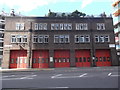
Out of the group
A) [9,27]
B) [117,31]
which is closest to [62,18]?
[9,27]

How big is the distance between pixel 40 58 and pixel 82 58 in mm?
9970

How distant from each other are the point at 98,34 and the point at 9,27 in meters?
21.6

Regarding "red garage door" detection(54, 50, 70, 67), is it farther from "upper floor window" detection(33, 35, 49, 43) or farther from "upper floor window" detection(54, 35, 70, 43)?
"upper floor window" detection(33, 35, 49, 43)

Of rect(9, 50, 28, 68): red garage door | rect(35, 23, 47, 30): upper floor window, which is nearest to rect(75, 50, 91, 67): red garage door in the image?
rect(35, 23, 47, 30): upper floor window

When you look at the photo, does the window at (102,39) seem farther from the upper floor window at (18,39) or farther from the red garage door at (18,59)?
the red garage door at (18,59)

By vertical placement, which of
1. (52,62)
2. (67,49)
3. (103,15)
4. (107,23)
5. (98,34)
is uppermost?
(103,15)

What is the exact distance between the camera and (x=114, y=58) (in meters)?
33.2

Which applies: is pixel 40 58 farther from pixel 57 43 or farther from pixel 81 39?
pixel 81 39

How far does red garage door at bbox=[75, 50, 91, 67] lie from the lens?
33.4 m

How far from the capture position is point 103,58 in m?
33.9

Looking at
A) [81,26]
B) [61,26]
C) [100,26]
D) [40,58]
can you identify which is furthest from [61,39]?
[100,26]

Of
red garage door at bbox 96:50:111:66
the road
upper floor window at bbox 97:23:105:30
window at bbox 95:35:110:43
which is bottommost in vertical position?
the road

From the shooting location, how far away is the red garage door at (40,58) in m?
32.8

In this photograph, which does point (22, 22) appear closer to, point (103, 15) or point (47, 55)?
point (47, 55)
